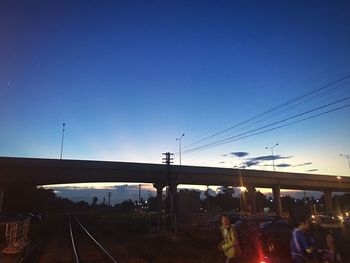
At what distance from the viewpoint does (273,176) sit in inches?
3238

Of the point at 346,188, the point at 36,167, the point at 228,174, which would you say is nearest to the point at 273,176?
the point at 228,174

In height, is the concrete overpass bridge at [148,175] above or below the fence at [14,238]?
above

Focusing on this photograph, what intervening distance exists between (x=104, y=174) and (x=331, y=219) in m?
35.8

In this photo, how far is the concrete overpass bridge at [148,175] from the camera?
186 ft

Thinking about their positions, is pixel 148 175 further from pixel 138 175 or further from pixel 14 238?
pixel 14 238

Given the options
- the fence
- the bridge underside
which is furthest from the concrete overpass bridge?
the fence

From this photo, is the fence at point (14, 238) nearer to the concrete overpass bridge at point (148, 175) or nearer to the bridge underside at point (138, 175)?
the concrete overpass bridge at point (148, 175)

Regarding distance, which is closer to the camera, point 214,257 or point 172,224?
point 214,257

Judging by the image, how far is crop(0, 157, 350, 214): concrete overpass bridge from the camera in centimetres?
5669

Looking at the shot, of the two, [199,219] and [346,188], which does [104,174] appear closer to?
[199,219]

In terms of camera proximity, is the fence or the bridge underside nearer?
the fence

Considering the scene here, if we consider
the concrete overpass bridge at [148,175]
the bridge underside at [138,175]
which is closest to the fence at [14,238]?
the concrete overpass bridge at [148,175]

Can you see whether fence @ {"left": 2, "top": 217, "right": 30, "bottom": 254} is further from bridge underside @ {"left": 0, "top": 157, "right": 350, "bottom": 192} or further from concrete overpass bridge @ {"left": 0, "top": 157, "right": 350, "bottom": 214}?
bridge underside @ {"left": 0, "top": 157, "right": 350, "bottom": 192}

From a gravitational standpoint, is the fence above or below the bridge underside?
→ below
